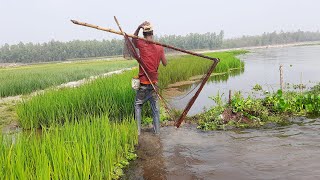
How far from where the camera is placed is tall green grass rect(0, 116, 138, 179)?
10.00 ft

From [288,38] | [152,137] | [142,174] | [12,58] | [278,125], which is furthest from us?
[288,38]

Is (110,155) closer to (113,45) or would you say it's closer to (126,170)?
(126,170)

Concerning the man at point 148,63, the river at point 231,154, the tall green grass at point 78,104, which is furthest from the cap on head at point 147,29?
the river at point 231,154

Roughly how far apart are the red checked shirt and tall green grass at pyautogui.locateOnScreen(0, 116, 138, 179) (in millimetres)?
1303

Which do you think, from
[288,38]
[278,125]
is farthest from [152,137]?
[288,38]

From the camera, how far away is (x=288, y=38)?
149 meters

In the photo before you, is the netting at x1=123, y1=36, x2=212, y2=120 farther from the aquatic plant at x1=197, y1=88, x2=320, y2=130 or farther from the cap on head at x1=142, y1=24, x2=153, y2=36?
the aquatic plant at x1=197, y1=88, x2=320, y2=130

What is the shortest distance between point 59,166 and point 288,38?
529ft

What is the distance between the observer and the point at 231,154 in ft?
17.3

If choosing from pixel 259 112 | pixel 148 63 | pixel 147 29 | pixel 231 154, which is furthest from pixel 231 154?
pixel 147 29

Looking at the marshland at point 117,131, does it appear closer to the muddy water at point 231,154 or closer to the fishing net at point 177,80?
the muddy water at point 231,154

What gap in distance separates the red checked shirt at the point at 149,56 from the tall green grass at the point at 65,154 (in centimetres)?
130

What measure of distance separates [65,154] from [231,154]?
2.97 metres

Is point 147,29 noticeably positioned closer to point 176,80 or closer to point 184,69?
point 176,80
